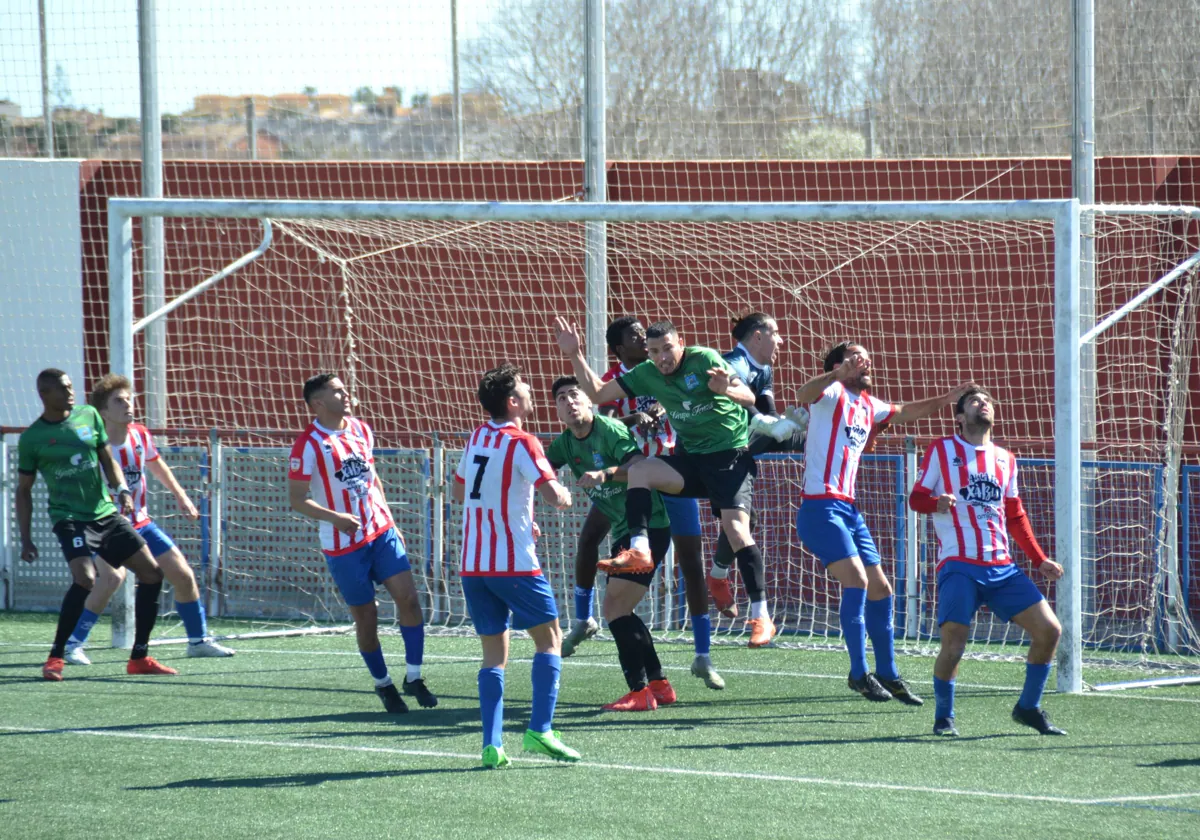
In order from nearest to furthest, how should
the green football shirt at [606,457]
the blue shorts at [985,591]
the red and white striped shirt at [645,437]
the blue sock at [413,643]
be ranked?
the blue shorts at [985,591]
the green football shirt at [606,457]
the blue sock at [413,643]
the red and white striped shirt at [645,437]

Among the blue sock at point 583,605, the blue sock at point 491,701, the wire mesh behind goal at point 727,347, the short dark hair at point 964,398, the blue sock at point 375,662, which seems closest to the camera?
the blue sock at point 491,701

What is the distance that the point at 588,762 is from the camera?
22.0 feet

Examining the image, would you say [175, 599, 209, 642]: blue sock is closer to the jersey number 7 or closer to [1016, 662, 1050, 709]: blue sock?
the jersey number 7

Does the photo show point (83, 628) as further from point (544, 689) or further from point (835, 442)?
point (835, 442)

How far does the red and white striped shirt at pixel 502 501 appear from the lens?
651 cm

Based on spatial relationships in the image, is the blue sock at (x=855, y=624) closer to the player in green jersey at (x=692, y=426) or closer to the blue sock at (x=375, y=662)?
the player in green jersey at (x=692, y=426)

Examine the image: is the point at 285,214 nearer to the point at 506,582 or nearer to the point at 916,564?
the point at 506,582

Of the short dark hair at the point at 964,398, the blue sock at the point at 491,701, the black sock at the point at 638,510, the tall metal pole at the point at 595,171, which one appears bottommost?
the blue sock at the point at 491,701

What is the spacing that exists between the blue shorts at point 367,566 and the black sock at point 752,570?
2.04m

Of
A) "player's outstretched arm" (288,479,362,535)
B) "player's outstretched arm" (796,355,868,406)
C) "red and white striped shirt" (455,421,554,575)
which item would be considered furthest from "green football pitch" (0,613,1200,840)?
"player's outstretched arm" (796,355,868,406)

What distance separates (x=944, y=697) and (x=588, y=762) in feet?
6.18

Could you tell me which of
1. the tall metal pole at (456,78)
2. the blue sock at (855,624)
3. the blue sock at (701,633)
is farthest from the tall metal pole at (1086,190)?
the tall metal pole at (456,78)

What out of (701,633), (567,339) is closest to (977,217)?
(567,339)

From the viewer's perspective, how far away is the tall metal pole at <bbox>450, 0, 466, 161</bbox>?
14312 mm
